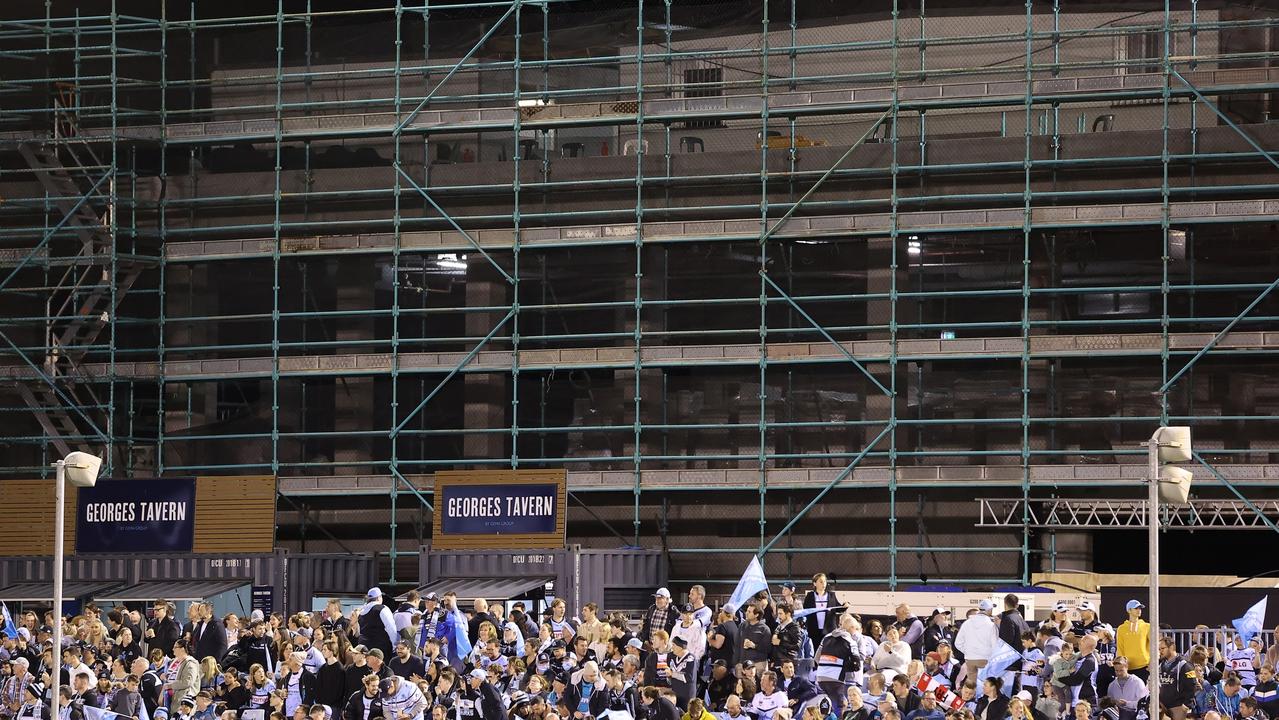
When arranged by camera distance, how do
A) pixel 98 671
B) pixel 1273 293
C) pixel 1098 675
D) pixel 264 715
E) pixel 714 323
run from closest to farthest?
pixel 1098 675, pixel 264 715, pixel 98 671, pixel 1273 293, pixel 714 323

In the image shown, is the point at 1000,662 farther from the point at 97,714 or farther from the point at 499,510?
the point at 499,510

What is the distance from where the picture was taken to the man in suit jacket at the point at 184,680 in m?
26.0

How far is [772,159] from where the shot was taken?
37844 mm

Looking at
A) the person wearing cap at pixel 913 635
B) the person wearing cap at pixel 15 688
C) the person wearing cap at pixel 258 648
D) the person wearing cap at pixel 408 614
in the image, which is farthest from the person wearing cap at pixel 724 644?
the person wearing cap at pixel 15 688

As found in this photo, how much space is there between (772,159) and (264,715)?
54.0 feet

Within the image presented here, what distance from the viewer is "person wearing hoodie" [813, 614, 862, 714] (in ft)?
78.8

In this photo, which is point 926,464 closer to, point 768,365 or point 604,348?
point 768,365

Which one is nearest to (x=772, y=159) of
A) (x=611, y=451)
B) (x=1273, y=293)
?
(x=611, y=451)

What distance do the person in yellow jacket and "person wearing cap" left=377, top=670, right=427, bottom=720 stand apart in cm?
756

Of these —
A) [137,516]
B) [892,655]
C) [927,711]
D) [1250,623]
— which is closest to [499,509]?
[137,516]

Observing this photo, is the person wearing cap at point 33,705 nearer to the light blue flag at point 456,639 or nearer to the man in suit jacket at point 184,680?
the man in suit jacket at point 184,680

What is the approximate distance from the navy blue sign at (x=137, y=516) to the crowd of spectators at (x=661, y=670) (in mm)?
9017

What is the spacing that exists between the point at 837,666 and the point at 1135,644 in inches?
142

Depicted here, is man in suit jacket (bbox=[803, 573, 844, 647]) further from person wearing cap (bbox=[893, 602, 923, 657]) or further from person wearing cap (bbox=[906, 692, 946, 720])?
person wearing cap (bbox=[906, 692, 946, 720])
